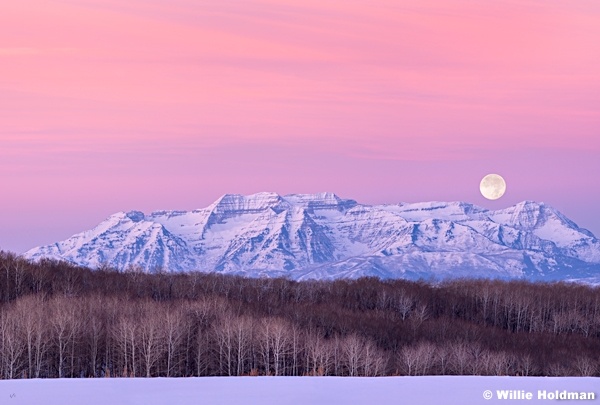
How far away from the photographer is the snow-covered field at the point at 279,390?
2017 cm

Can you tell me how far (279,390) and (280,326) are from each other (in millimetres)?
90325

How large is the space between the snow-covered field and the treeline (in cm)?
4169

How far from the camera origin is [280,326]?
11081cm

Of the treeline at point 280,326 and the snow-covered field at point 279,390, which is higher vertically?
the snow-covered field at point 279,390

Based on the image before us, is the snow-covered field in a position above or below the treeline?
above

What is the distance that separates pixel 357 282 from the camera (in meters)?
189

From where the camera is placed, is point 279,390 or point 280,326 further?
point 280,326

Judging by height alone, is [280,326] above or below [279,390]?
below

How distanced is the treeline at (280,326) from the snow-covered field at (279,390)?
1641 inches

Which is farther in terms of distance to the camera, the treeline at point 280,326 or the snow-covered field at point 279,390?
the treeline at point 280,326

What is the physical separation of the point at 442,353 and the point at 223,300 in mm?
41362

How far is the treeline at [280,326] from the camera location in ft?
321

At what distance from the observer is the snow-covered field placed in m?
→ 20.2

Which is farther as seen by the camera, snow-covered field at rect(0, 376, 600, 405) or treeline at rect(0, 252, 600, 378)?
treeline at rect(0, 252, 600, 378)
